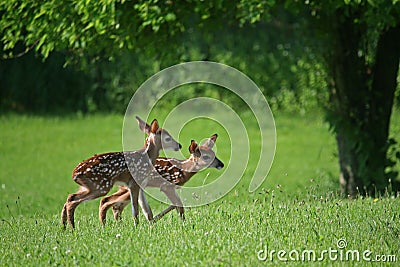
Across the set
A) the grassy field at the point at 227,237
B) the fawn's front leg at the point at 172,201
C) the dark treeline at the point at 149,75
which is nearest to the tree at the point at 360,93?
the grassy field at the point at 227,237

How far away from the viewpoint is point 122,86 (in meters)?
23.1

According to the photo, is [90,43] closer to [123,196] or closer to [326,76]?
[123,196]

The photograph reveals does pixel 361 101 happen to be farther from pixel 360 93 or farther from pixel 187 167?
pixel 187 167

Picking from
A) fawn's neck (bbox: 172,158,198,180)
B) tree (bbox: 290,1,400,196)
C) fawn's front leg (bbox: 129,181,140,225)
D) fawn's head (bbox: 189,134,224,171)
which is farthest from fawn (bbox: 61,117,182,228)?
tree (bbox: 290,1,400,196)

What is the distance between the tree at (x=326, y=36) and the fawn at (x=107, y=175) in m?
2.58

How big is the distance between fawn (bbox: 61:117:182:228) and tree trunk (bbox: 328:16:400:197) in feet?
16.1

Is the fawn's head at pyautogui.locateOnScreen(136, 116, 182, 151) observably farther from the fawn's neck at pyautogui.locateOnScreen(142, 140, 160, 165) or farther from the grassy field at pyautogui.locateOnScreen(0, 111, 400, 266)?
the grassy field at pyautogui.locateOnScreen(0, 111, 400, 266)

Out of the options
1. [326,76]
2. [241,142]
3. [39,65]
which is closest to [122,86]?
[39,65]

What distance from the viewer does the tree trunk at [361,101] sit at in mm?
12742

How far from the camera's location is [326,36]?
1272 cm

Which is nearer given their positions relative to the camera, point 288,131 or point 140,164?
point 140,164

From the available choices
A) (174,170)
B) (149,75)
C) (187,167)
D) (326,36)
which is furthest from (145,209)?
(149,75)

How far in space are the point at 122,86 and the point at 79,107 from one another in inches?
54.8

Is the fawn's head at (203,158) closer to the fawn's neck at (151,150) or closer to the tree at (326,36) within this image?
the fawn's neck at (151,150)
